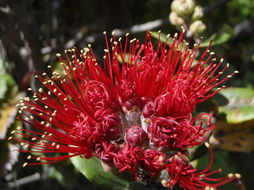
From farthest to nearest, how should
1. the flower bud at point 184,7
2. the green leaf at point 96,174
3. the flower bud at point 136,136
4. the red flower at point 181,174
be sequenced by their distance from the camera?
1. the flower bud at point 184,7
2. the green leaf at point 96,174
3. the flower bud at point 136,136
4. the red flower at point 181,174

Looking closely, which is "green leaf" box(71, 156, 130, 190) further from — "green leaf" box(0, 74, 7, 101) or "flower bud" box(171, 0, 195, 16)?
"flower bud" box(171, 0, 195, 16)

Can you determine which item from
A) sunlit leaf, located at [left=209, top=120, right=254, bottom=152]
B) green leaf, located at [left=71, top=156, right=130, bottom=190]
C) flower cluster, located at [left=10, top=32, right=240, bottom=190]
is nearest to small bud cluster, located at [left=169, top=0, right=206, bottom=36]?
flower cluster, located at [left=10, top=32, right=240, bottom=190]

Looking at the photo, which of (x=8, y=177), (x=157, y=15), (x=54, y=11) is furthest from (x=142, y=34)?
(x=8, y=177)

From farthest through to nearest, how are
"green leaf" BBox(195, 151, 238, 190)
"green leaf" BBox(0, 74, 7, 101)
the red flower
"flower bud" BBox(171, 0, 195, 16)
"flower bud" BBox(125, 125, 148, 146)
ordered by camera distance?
"green leaf" BBox(195, 151, 238, 190) → "green leaf" BBox(0, 74, 7, 101) → "flower bud" BBox(171, 0, 195, 16) → "flower bud" BBox(125, 125, 148, 146) → the red flower

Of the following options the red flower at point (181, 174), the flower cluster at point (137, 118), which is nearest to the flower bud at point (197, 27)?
the flower cluster at point (137, 118)

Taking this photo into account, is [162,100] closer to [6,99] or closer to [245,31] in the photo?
[6,99]

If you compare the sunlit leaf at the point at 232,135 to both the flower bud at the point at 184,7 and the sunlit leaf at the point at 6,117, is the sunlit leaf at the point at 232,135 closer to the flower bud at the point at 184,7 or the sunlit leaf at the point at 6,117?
the flower bud at the point at 184,7
